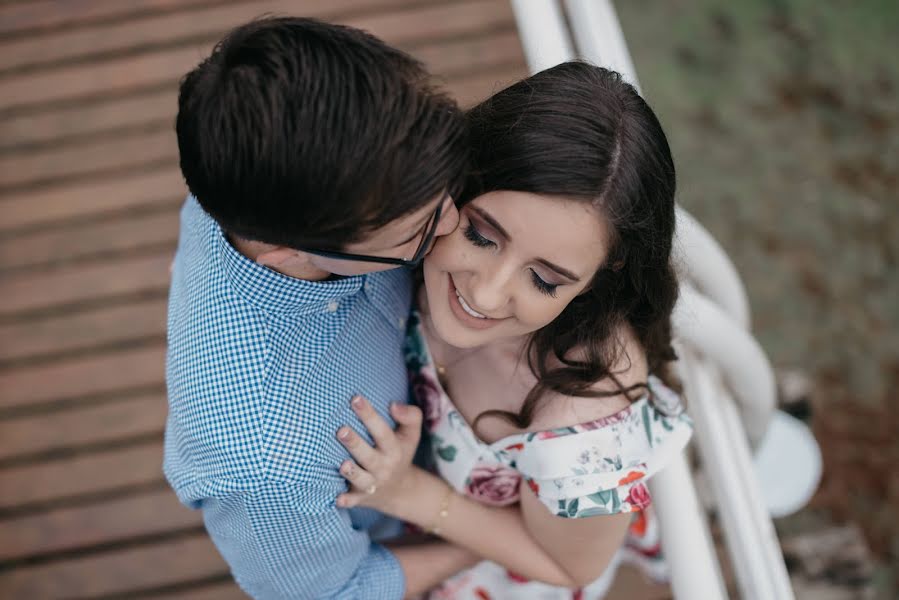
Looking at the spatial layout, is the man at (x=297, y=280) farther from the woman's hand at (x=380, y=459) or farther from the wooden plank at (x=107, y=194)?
the wooden plank at (x=107, y=194)

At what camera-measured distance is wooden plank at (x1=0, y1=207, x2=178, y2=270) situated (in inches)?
111

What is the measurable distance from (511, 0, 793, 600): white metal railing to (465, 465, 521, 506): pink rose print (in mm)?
309

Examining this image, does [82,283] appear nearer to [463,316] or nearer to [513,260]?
[463,316]

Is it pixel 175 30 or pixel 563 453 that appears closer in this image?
pixel 563 453

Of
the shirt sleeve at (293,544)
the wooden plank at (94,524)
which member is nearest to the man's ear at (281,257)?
the shirt sleeve at (293,544)

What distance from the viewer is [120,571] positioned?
241cm

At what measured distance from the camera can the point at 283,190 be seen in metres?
1.07

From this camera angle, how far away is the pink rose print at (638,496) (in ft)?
4.88

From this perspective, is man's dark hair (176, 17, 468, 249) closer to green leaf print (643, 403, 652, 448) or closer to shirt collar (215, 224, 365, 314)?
shirt collar (215, 224, 365, 314)

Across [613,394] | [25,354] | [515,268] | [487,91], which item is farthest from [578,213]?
[25,354]

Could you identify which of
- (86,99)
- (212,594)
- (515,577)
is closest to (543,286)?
(515,577)

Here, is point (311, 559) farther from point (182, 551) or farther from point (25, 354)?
point (25, 354)

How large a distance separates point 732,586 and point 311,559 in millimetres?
1627

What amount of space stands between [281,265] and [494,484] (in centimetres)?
72
